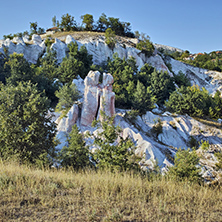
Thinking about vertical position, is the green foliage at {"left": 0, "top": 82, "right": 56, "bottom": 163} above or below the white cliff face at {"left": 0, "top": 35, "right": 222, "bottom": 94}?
below

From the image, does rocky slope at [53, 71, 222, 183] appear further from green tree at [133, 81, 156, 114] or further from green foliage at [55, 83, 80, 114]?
green tree at [133, 81, 156, 114]

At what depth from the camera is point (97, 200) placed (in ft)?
15.8

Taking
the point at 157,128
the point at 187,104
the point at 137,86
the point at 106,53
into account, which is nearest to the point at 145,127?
the point at 157,128

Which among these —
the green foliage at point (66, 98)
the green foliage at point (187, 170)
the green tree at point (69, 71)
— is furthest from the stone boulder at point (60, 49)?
the green foliage at point (187, 170)

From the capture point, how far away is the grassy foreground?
4.16 meters

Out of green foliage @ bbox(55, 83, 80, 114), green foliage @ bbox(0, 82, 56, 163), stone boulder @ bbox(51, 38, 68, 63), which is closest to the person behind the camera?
green foliage @ bbox(0, 82, 56, 163)

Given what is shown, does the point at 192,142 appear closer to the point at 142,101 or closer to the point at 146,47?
the point at 142,101

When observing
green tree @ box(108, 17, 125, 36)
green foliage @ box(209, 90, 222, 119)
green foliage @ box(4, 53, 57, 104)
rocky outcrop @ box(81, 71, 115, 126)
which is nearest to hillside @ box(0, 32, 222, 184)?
rocky outcrop @ box(81, 71, 115, 126)

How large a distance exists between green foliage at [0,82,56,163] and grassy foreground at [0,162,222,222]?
8.76ft

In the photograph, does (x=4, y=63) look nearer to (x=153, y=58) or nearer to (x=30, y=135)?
(x=30, y=135)

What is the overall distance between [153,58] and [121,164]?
1680 inches

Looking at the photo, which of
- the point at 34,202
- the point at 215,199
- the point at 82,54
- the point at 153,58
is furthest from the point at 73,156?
the point at 153,58

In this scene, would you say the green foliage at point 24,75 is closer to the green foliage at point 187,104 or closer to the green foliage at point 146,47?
the green foliage at point 187,104

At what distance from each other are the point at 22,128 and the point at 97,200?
5789 mm
